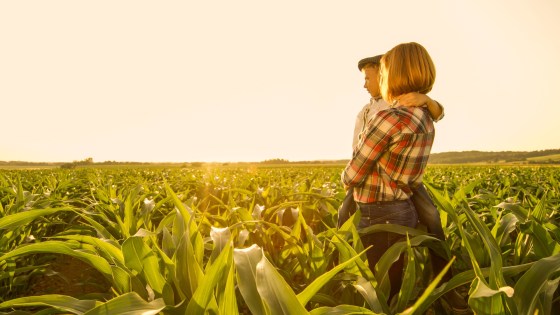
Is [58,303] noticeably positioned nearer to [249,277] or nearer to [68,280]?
[249,277]

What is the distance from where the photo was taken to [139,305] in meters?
0.95

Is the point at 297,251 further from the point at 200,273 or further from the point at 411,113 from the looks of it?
the point at 411,113

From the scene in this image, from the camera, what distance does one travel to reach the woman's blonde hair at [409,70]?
1.74 metres

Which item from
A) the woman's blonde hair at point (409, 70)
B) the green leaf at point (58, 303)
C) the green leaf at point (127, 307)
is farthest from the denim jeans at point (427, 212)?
the green leaf at point (58, 303)

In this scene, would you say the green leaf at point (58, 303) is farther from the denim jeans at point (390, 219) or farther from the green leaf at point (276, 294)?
the denim jeans at point (390, 219)

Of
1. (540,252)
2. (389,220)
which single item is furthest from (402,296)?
(540,252)

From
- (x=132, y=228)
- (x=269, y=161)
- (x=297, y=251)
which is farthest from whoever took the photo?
(x=269, y=161)

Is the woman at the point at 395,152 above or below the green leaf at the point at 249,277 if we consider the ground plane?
above

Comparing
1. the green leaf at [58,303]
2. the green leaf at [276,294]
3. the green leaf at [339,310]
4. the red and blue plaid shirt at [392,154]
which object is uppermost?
the red and blue plaid shirt at [392,154]

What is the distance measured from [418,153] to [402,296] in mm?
693

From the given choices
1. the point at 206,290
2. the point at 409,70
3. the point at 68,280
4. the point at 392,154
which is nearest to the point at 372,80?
the point at 409,70

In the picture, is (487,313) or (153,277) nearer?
(487,313)

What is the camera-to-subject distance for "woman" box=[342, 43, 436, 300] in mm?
1663

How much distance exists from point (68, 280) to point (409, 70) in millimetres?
2632
